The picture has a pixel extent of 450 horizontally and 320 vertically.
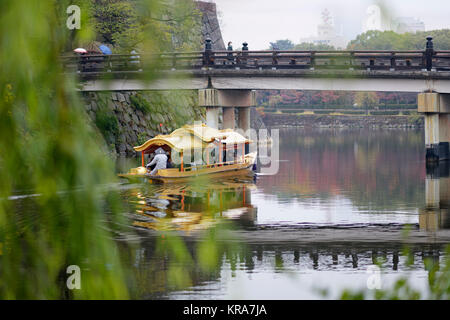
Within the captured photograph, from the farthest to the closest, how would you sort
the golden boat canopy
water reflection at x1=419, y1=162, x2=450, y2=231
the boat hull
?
the golden boat canopy
the boat hull
water reflection at x1=419, y1=162, x2=450, y2=231

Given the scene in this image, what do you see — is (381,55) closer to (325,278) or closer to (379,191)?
(379,191)

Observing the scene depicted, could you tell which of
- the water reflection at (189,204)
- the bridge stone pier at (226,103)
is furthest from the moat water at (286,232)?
the bridge stone pier at (226,103)

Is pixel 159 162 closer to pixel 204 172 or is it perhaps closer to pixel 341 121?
pixel 204 172

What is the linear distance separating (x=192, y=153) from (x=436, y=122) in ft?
45.7

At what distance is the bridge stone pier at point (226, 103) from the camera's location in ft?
132

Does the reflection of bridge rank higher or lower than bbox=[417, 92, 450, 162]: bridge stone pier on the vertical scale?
higher

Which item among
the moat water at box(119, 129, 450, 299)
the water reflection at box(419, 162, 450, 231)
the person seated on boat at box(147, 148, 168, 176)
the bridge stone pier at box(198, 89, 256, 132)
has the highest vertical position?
the bridge stone pier at box(198, 89, 256, 132)

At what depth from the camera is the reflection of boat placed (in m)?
29.7

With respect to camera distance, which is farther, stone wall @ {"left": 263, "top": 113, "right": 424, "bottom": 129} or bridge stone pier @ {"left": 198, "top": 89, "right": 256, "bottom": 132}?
stone wall @ {"left": 263, "top": 113, "right": 424, "bottom": 129}

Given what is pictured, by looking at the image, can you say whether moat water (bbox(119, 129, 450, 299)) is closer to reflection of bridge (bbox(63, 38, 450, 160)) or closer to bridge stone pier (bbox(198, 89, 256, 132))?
reflection of bridge (bbox(63, 38, 450, 160))

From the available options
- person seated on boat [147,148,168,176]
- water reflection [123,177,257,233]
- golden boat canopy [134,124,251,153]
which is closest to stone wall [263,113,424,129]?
golden boat canopy [134,124,251,153]

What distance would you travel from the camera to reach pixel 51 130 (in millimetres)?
3461
